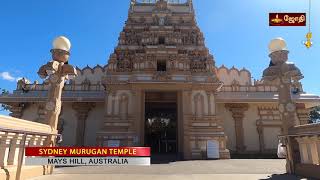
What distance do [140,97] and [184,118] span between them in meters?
4.07

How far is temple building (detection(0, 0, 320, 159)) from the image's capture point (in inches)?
874

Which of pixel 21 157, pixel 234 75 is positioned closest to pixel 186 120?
pixel 234 75

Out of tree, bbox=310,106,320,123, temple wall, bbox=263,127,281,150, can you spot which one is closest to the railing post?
temple wall, bbox=263,127,281,150

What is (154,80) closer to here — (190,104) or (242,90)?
(190,104)

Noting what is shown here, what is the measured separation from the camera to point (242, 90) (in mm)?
27188

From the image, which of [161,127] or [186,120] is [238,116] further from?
[161,127]

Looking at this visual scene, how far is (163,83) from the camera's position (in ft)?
73.7

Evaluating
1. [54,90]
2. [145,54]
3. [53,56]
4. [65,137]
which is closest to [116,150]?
[54,90]

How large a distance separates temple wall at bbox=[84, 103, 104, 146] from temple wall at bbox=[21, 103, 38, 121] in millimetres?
5417
